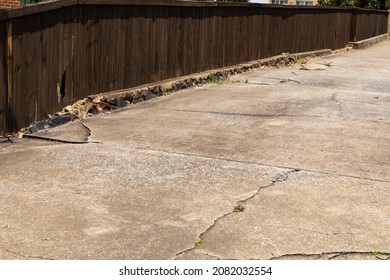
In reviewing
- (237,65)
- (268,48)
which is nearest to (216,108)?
(237,65)

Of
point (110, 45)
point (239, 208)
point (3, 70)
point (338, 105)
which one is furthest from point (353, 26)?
point (239, 208)

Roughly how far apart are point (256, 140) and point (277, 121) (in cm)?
144

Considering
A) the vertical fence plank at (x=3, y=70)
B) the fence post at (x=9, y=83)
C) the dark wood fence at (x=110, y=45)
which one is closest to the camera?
the vertical fence plank at (x=3, y=70)

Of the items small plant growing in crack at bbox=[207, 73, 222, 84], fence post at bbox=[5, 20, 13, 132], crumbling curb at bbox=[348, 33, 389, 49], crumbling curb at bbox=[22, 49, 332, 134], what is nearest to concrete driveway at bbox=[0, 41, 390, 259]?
crumbling curb at bbox=[22, 49, 332, 134]

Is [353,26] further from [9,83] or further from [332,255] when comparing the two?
[332,255]

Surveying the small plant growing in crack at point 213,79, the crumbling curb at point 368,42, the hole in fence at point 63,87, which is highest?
the hole in fence at point 63,87

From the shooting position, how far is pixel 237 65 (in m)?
15.8

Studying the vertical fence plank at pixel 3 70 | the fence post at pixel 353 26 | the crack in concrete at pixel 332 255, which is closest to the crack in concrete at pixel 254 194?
the crack in concrete at pixel 332 255

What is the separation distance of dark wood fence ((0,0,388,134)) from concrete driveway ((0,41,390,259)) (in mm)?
564

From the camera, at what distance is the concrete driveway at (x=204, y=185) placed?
482cm

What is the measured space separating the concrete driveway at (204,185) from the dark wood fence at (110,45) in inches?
22.2

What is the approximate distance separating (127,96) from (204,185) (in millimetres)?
4949

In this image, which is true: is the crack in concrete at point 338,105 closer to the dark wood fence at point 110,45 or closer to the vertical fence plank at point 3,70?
the dark wood fence at point 110,45

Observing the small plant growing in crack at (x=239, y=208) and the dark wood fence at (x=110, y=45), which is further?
the dark wood fence at (x=110, y=45)
